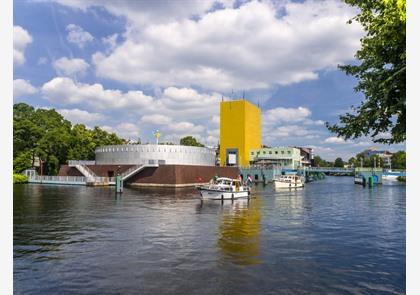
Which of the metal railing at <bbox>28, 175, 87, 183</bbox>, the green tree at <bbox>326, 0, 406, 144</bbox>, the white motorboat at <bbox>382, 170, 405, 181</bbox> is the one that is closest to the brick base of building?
the metal railing at <bbox>28, 175, 87, 183</bbox>

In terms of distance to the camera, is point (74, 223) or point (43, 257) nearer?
point (43, 257)

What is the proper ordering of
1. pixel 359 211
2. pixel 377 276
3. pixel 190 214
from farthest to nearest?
pixel 359 211
pixel 190 214
pixel 377 276

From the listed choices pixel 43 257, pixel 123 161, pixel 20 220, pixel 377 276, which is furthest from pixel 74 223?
pixel 123 161

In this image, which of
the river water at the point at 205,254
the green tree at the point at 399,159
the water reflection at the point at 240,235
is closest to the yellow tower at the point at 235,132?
the green tree at the point at 399,159

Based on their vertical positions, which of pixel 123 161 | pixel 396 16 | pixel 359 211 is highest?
pixel 396 16

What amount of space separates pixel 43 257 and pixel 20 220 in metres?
12.9

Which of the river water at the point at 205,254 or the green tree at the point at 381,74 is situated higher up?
the green tree at the point at 381,74

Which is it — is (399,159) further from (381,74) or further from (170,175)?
(170,175)

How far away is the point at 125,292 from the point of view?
13344 millimetres

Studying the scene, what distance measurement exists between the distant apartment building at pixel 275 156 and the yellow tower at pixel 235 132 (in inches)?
182

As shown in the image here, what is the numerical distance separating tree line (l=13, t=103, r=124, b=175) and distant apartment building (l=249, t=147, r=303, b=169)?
56253mm

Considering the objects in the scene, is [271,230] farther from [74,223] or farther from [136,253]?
[74,223]

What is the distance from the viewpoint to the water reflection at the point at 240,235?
1841cm

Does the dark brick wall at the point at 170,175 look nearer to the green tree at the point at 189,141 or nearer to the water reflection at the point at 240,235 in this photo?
the water reflection at the point at 240,235
